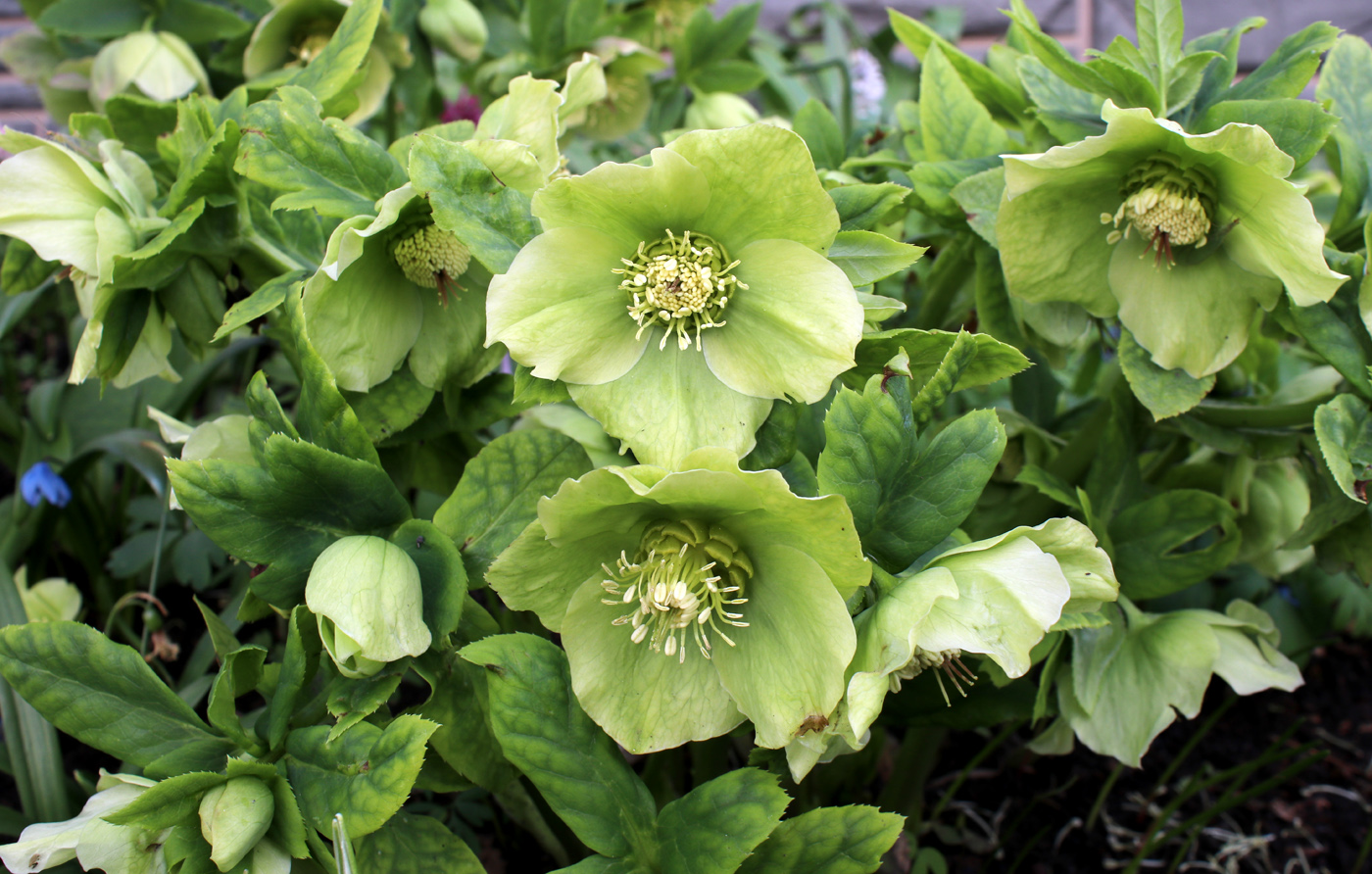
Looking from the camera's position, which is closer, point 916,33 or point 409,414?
point 409,414

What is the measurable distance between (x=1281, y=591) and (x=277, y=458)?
4.39 feet

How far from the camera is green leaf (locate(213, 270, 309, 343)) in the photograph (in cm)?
60

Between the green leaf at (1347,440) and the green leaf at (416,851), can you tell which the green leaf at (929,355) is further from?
the green leaf at (416,851)

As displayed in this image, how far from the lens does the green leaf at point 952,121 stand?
752 mm

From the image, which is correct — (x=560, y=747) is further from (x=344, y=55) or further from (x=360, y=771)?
(x=344, y=55)

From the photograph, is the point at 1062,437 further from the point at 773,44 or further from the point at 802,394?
the point at 773,44

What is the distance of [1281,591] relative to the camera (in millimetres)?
1304

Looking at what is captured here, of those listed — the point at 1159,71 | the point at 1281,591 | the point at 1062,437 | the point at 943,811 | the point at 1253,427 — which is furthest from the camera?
the point at 1281,591

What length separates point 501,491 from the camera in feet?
2.06

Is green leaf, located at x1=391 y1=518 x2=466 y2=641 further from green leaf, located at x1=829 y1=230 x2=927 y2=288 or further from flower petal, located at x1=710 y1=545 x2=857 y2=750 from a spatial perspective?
green leaf, located at x1=829 y1=230 x2=927 y2=288

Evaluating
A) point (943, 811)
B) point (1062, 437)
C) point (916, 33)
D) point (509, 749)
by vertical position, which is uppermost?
point (916, 33)

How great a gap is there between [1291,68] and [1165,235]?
155 millimetres

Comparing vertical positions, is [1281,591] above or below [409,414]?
below

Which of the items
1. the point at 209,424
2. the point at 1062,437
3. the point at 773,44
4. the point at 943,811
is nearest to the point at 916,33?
the point at 1062,437
